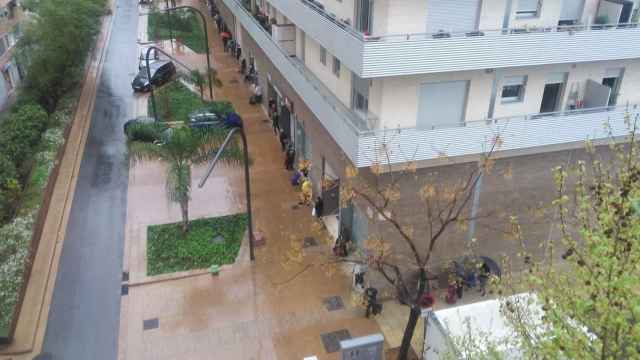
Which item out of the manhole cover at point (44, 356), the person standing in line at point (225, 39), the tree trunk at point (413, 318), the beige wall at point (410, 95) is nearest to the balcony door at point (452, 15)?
the beige wall at point (410, 95)

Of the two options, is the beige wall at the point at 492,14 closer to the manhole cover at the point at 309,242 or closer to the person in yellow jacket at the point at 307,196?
the person in yellow jacket at the point at 307,196

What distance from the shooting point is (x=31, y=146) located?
1045 inches

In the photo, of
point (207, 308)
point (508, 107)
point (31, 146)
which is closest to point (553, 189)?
point (508, 107)

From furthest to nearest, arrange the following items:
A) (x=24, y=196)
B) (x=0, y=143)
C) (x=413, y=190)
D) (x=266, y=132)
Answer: (x=266, y=132) < (x=0, y=143) < (x=24, y=196) < (x=413, y=190)

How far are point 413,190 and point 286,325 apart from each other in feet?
19.1

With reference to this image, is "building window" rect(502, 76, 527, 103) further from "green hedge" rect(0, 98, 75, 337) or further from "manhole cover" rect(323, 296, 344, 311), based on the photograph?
"green hedge" rect(0, 98, 75, 337)

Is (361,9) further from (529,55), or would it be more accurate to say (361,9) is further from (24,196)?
(24,196)

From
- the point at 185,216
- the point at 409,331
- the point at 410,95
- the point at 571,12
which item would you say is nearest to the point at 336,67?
the point at 410,95

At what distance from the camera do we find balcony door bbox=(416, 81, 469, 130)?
635 inches

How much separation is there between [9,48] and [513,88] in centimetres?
3422

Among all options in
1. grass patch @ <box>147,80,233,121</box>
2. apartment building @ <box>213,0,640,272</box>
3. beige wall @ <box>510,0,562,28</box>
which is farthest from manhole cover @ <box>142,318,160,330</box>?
grass patch @ <box>147,80,233,121</box>

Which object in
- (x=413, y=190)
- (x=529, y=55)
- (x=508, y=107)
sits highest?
(x=529, y=55)

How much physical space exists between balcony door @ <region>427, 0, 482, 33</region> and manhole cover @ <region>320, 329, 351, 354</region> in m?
9.42

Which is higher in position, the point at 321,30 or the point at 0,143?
the point at 321,30
